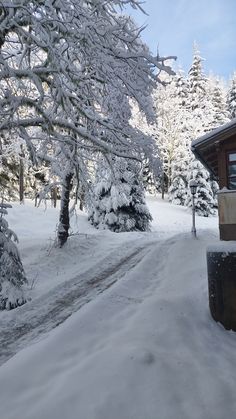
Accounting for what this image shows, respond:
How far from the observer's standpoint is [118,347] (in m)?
6.05

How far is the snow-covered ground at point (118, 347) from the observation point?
471cm

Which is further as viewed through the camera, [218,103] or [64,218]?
[218,103]

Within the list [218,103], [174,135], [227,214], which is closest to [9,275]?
[227,214]

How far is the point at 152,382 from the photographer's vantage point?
5117mm

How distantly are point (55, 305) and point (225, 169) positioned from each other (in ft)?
18.7

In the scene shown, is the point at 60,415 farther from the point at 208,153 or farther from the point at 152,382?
the point at 208,153

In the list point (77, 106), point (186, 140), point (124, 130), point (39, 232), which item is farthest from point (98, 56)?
point (186, 140)

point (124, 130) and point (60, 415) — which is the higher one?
point (124, 130)

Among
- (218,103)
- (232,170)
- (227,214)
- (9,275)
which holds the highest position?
(218,103)

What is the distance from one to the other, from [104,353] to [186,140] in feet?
118

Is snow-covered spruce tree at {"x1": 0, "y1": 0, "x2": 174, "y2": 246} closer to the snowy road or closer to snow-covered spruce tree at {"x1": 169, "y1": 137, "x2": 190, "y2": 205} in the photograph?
the snowy road

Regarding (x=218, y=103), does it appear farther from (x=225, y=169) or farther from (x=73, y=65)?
(x=73, y=65)

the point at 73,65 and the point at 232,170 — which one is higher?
the point at 73,65

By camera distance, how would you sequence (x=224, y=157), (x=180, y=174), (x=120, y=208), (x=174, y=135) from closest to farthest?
(x=224, y=157) → (x=120, y=208) → (x=180, y=174) → (x=174, y=135)
